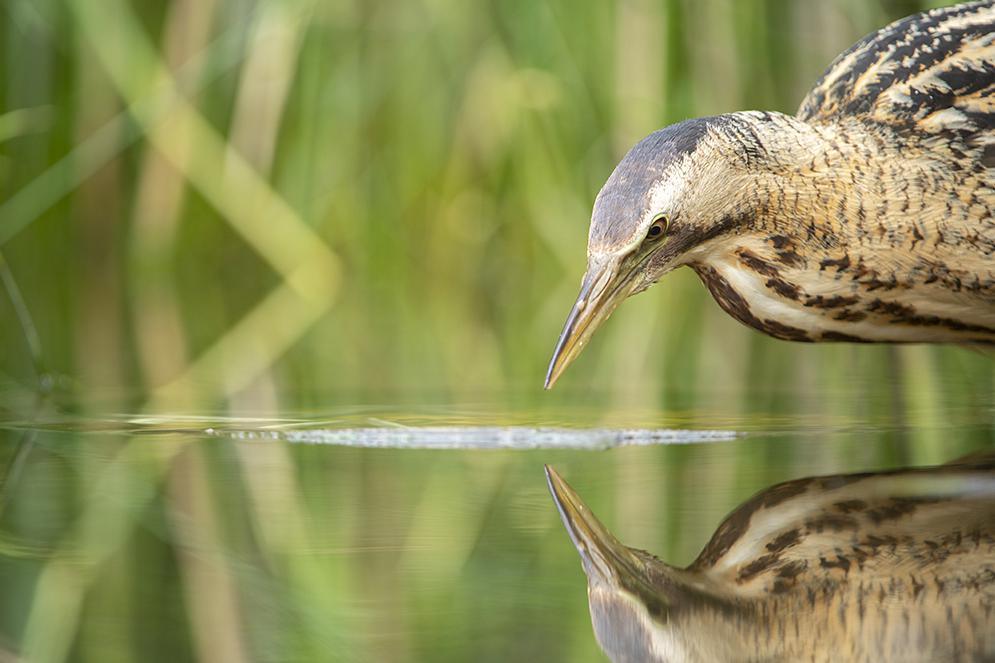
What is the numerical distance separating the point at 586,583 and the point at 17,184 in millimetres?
5082

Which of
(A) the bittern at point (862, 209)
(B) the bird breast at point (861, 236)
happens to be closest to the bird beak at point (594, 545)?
(A) the bittern at point (862, 209)

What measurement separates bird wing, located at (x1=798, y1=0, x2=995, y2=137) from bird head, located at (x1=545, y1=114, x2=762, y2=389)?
337 millimetres

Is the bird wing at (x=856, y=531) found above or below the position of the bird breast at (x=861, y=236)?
below

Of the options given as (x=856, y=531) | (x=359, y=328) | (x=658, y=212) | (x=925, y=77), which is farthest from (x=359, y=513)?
(x=359, y=328)

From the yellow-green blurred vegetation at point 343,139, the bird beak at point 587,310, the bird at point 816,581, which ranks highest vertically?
the yellow-green blurred vegetation at point 343,139

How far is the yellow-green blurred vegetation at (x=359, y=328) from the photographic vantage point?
5.69 feet

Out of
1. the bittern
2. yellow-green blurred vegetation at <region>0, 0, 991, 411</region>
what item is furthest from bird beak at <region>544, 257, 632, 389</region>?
yellow-green blurred vegetation at <region>0, 0, 991, 411</region>

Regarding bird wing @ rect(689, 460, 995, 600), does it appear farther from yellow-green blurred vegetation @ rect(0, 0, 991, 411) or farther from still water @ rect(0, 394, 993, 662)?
yellow-green blurred vegetation @ rect(0, 0, 991, 411)

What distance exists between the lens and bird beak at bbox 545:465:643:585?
1.75 metres

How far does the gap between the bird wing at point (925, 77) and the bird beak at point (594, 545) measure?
125cm

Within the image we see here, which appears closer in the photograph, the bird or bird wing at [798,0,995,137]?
the bird

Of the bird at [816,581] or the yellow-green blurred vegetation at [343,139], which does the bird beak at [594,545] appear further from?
the yellow-green blurred vegetation at [343,139]

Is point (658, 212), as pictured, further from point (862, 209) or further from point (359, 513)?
point (359, 513)

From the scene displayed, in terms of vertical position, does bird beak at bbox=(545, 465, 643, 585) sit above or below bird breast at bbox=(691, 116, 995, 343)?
below
